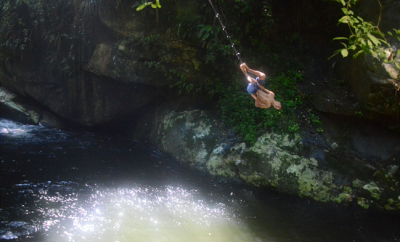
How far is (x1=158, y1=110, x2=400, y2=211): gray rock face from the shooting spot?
604cm

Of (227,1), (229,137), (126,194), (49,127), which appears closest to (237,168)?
(229,137)

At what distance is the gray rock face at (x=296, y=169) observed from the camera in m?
6.04

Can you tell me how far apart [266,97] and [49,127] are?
24.2ft

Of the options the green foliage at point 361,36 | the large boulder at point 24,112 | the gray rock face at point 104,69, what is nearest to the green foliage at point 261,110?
the gray rock face at point 104,69

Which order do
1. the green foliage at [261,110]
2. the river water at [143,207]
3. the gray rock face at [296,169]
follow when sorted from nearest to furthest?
the river water at [143,207] < the gray rock face at [296,169] < the green foliage at [261,110]

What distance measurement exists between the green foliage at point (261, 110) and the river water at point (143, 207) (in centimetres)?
153

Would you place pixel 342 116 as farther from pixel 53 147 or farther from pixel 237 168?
pixel 53 147

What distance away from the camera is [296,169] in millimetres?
6434

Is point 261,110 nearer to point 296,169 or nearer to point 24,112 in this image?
point 296,169

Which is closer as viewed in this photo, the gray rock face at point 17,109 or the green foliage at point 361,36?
the green foliage at point 361,36

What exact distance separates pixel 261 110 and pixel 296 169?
5.82ft

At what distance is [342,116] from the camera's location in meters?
6.85

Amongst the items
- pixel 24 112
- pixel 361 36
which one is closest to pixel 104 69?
pixel 24 112

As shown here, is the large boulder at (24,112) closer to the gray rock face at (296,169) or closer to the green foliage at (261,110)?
the gray rock face at (296,169)
